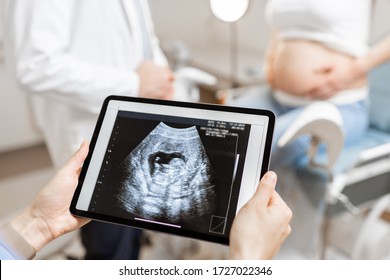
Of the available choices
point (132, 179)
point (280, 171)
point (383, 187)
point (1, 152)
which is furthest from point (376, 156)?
point (1, 152)

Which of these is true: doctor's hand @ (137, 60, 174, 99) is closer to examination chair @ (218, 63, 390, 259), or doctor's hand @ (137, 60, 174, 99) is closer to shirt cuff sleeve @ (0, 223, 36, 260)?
examination chair @ (218, 63, 390, 259)

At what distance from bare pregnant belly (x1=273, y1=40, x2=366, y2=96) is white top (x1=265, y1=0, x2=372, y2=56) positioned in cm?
2

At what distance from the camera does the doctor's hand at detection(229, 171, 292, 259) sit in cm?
54

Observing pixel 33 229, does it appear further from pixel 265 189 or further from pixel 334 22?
pixel 334 22

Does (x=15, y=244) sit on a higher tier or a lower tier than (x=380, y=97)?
lower

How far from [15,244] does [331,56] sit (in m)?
1.00

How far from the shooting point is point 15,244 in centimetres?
64

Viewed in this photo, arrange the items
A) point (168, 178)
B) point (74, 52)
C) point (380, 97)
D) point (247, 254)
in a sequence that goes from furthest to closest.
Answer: point (380, 97) → point (74, 52) → point (168, 178) → point (247, 254)

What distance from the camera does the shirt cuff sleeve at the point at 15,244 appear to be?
2.05 feet

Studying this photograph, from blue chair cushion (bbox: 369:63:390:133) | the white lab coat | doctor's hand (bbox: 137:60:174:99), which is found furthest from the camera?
blue chair cushion (bbox: 369:63:390:133)

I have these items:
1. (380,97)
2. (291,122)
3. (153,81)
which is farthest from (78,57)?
(380,97)

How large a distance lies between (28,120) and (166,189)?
81.3 inches

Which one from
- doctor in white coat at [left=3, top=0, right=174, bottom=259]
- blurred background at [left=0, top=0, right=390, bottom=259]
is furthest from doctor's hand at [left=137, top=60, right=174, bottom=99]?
blurred background at [left=0, top=0, right=390, bottom=259]

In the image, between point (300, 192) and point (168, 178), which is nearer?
point (168, 178)
